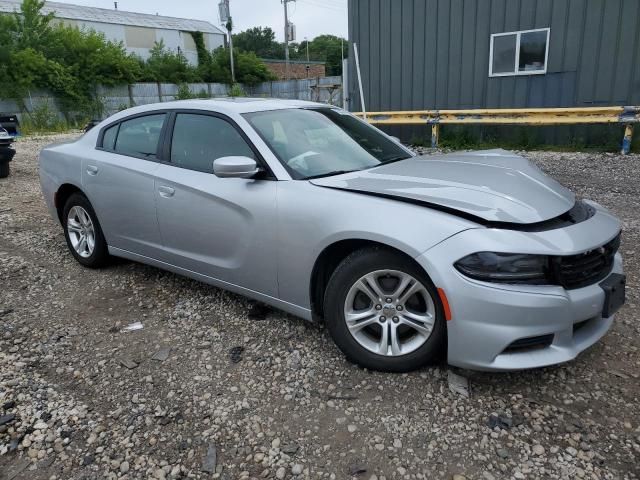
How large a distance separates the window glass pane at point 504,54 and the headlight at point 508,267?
410 inches

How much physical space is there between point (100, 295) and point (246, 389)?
1965mm

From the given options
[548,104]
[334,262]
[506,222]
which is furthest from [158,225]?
[548,104]

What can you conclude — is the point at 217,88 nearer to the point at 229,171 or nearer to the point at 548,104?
the point at 548,104

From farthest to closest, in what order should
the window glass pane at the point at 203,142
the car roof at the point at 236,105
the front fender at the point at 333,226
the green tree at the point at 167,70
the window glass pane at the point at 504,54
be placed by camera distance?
the green tree at the point at 167,70
the window glass pane at the point at 504,54
the car roof at the point at 236,105
the window glass pane at the point at 203,142
the front fender at the point at 333,226

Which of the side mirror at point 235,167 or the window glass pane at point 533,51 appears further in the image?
the window glass pane at point 533,51

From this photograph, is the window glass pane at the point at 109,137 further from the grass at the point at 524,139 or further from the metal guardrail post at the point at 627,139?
the metal guardrail post at the point at 627,139

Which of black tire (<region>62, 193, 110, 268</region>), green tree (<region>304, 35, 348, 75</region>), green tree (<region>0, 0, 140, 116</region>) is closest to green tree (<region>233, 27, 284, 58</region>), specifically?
green tree (<region>304, 35, 348, 75</region>)

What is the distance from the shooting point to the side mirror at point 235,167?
3.05 meters

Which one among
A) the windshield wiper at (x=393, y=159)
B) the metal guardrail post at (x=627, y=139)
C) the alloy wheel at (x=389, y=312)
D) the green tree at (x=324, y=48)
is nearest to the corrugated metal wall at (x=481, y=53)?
the metal guardrail post at (x=627, y=139)

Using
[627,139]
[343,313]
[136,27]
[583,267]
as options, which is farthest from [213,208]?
[136,27]

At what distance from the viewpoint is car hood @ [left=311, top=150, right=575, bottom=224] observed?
2.57 m

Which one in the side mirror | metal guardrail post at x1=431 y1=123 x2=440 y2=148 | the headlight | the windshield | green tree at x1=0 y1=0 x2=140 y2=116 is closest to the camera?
the headlight

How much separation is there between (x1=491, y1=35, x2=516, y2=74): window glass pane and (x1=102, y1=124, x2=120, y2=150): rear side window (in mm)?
9759

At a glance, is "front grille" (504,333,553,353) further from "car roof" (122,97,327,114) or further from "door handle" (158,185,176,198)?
"door handle" (158,185,176,198)
